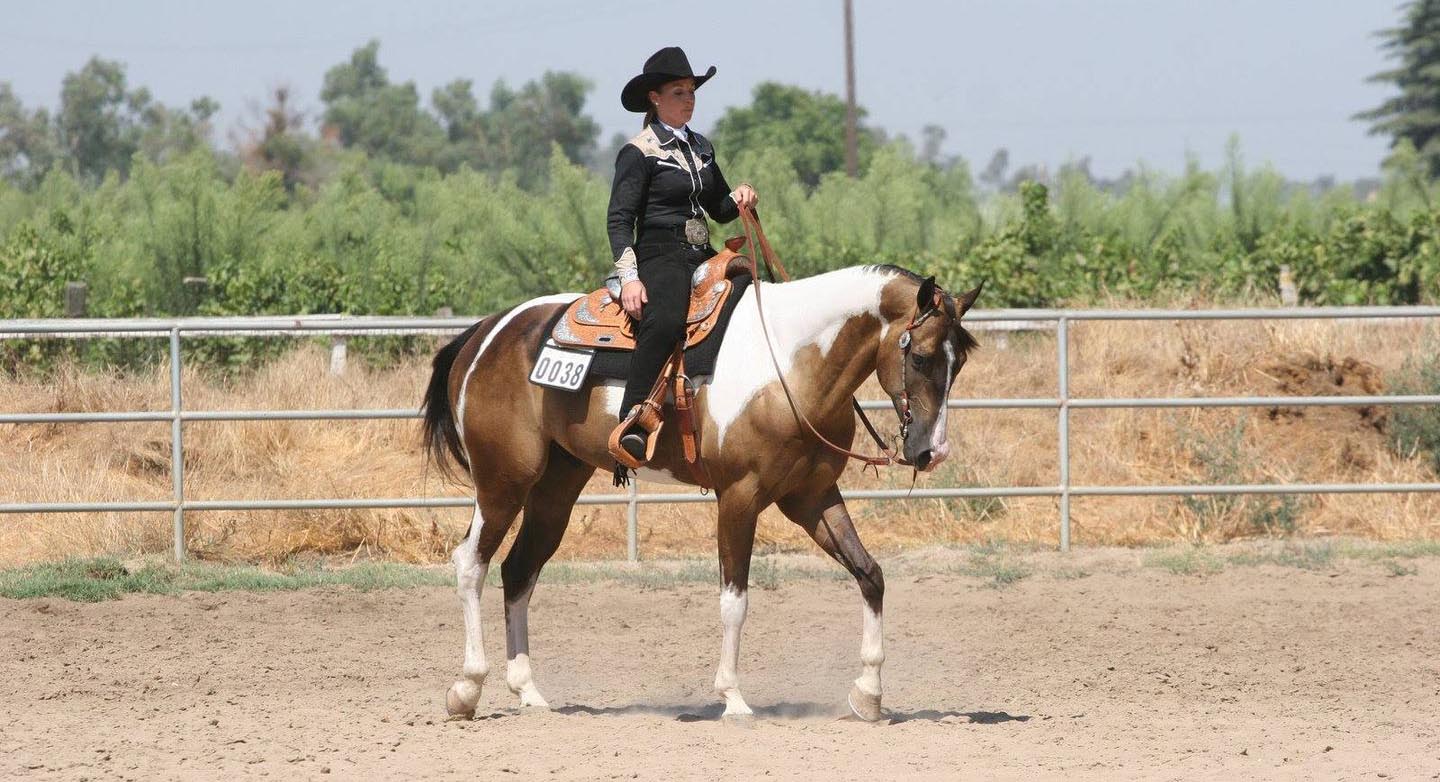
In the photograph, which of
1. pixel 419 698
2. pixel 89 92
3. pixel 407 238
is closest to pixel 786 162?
pixel 407 238

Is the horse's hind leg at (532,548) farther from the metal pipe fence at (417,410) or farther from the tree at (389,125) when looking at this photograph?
the tree at (389,125)

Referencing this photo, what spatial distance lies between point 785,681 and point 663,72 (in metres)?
2.57

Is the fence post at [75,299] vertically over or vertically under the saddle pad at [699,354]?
over

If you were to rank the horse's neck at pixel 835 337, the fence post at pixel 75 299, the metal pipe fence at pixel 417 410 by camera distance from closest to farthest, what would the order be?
1. the horse's neck at pixel 835 337
2. the metal pipe fence at pixel 417 410
3. the fence post at pixel 75 299

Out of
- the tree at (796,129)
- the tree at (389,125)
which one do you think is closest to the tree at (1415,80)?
the tree at (796,129)

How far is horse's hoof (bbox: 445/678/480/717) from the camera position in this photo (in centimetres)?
596

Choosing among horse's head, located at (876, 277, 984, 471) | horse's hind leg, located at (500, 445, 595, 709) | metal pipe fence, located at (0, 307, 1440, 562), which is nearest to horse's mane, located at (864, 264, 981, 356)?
horse's head, located at (876, 277, 984, 471)

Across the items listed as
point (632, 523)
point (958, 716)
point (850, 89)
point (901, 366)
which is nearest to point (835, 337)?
point (901, 366)

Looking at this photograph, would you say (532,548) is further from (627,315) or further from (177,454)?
(177,454)

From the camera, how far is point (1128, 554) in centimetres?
970

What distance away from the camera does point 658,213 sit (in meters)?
6.02

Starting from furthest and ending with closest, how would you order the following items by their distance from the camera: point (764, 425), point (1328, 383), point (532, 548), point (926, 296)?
point (1328, 383)
point (532, 548)
point (764, 425)
point (926, 296)

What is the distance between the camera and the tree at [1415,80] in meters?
58.5

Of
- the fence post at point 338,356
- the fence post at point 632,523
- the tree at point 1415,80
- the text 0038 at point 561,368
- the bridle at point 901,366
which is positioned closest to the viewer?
the bridle at point 901,366
